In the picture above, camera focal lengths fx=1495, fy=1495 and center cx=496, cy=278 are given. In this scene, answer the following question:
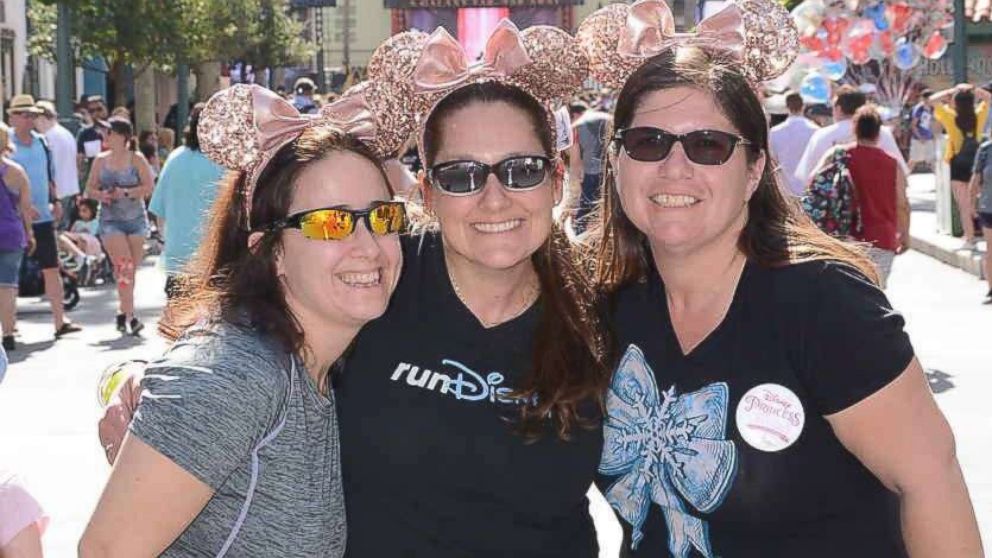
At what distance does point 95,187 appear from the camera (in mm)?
12922

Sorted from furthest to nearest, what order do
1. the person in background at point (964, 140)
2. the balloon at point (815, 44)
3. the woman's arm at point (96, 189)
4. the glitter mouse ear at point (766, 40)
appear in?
the balloon at point (815, 44) → the person in background at point (964, 140) → the woman's arm at point (96, 189) → the glitter mouse ear at point (766, 40)

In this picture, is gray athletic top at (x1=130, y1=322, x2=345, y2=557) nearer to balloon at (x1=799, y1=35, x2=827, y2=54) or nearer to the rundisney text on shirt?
the rundisney text on shirt

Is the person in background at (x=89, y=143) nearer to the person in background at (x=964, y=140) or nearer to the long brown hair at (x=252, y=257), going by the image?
the person in background at (x=964, y=140)

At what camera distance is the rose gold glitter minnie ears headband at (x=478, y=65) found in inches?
135

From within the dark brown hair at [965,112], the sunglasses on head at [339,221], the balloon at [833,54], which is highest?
the balloon at [833,54]

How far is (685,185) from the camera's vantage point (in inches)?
125

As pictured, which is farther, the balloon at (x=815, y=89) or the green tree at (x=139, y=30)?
the green tree at (x=139, y=30)

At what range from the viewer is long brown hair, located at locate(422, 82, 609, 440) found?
3209 millimetres

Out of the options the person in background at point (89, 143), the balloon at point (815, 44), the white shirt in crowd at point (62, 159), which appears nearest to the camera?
the white shirt in crowd at point (62, 159)

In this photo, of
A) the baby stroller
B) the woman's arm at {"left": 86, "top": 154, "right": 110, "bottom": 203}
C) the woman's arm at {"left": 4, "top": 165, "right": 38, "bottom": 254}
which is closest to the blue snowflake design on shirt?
the woman's arm at {"left": 4, "top": 165, "right": 38, "bottom": 254}

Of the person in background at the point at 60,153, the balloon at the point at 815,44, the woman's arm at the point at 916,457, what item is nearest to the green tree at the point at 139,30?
the person in background at the point at 60,153

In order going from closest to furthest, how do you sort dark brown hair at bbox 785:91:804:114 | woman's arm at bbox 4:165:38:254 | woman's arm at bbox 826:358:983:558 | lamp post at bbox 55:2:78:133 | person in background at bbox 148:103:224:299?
woman's arm at bbox 826:358:983:558 < person in background at bbox 148:103:224:299 < woman's arm at bbox 4:165:38:254 < dark brown hair at bbox 785:91:804:114 < lamp post at bbox 55:2:78:133

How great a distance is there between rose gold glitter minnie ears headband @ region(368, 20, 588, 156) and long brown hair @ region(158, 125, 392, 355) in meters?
0.30

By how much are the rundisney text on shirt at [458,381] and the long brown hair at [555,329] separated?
0.16 feet
